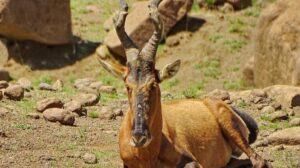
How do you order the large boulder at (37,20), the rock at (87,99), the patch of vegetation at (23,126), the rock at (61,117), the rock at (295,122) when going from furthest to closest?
the large boulder at (37,20) → the rock at (87,99) → the rock at (295,122) → the rock at (61,117) → the patch of vegetation at (23,126)

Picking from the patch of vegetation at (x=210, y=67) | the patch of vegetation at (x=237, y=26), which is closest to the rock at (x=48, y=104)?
the patch of vegetation at (x=210, y=67)

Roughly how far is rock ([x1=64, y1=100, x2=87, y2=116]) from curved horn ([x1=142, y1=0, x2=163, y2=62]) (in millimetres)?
4517

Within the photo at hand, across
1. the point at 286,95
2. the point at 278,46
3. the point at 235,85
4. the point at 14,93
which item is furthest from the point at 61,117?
the point at 235,85

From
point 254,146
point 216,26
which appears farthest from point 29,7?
point 254,146

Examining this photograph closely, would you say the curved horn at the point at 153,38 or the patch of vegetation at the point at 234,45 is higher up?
the curved horn at the point at 153,38

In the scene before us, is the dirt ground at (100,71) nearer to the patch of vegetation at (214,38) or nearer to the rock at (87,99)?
the patch of vegetation at (214,38)

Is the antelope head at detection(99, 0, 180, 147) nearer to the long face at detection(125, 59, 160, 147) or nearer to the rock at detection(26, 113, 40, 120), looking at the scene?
the long face at detection(125, 59, 160, 147)

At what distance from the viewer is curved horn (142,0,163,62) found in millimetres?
8211

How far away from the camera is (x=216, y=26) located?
22.3 m

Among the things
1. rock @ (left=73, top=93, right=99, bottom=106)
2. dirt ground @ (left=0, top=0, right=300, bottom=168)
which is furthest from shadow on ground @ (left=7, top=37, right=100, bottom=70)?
rock @ (left=73, top=93, right=99, bottom=106)

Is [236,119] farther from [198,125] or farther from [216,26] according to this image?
[216,26]

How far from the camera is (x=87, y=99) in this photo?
14.1 m

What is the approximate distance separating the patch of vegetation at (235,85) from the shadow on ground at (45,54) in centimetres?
439

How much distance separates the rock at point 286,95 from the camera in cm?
1423
